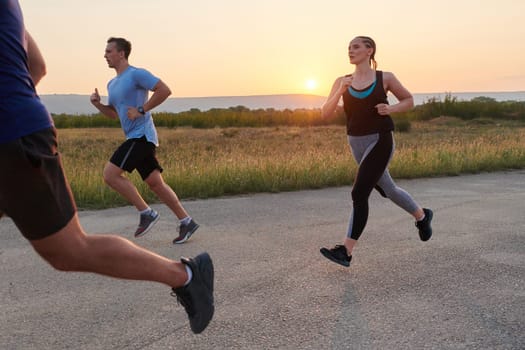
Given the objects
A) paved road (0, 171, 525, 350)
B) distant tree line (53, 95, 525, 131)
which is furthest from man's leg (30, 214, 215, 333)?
distant tree line (53, 95, 525, 131)

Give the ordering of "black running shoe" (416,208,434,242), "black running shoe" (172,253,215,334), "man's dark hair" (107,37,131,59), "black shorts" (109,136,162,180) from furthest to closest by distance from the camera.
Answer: "man's dark hair" (107,37,131,59), "black shorts" (109,136,162,180), "black running shoe" (416,208,434,242), "black running shoe" (172,253,215,334)

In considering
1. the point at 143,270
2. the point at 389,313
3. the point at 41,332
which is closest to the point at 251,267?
the point at 389,313

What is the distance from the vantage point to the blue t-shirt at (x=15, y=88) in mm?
2328

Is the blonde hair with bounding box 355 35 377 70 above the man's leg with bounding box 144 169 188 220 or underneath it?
above

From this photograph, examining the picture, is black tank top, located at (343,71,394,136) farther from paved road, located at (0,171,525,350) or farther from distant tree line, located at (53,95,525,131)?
distant tree line, located at (53,95,525,131)

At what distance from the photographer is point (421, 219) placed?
5344mm

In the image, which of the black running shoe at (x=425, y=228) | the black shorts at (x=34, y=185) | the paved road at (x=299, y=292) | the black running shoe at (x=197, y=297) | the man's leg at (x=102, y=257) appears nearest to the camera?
the black shorts at (x=34, y=185)

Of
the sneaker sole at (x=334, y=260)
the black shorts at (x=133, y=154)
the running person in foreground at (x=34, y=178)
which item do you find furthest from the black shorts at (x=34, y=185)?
the black shorts at (x=133, y=154)

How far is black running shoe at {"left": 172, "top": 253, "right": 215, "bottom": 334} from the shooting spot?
301 centimetres

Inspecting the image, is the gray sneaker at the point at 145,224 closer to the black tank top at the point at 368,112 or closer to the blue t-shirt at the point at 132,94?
the blue t-shirt at the point at 132,94

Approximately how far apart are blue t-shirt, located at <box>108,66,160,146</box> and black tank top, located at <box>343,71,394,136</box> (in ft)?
6.67

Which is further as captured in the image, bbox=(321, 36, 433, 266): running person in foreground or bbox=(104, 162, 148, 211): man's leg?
bbox=(104, 162, 148, 211): man's leg

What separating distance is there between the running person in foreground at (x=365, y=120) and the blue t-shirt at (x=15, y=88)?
291cm

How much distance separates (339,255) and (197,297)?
2.04m
